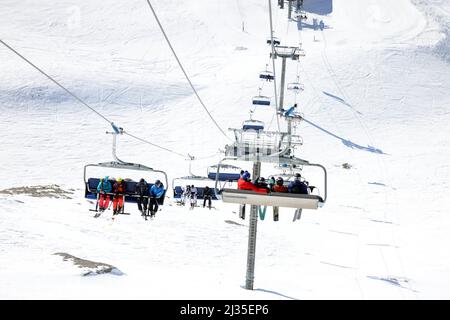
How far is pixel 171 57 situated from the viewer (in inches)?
2891

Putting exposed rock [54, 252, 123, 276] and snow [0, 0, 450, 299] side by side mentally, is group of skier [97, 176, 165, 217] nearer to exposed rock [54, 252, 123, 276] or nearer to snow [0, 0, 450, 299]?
exposed rock [54, 252, 123, 276]

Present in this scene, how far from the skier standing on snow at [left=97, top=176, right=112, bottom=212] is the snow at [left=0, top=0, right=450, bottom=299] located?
10.0 ft

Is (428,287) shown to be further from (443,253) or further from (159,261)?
(159,261)

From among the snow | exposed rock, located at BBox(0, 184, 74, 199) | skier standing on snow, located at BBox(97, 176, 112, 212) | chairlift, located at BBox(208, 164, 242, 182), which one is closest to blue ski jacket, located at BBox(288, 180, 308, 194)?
chairlift, located at BBox(208, 164, 242, 182)

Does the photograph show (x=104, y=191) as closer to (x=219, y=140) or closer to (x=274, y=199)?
(x=274, y=199)

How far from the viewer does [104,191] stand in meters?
20.9

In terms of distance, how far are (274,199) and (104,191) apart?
7327 mm

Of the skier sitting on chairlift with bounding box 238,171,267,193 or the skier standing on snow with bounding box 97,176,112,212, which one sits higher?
the skier sitting on chairlift with bounding box 238,171,267,193

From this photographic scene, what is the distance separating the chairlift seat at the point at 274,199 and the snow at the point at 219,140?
23.4ft

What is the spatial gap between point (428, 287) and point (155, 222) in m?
14.5

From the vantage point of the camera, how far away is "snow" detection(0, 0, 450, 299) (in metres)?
25.8

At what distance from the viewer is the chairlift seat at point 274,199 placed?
51.5ft

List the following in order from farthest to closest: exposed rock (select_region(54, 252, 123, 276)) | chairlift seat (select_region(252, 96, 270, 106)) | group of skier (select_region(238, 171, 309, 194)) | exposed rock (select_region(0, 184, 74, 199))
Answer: chairlift seat (select_region(252, 96, 270, 106)) → exposed rock (select_region(0, 184, 74, 199)) → exposed rock (select_region(54, 252, 123, 276)) → group of skier (select_region(238, 171, 309, 194))

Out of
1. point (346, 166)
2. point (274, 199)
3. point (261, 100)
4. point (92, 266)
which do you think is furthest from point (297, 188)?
point (261, 100)
